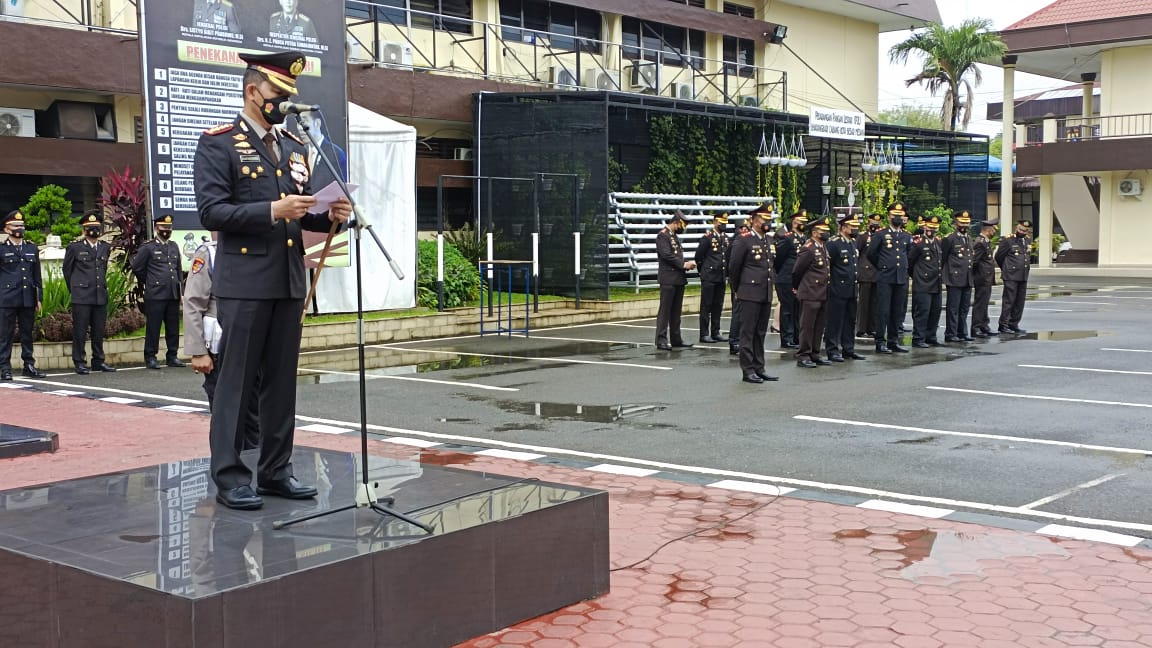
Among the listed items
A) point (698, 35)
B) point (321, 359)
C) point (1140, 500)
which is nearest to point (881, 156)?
point (698, 35)

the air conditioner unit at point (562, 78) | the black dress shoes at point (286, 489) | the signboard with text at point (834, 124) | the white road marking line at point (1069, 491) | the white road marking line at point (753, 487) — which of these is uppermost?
the air conditioner unit at point (562, 78)

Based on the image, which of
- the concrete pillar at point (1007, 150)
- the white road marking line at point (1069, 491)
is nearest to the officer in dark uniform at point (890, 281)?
the white road marking line at point (1069, 491)

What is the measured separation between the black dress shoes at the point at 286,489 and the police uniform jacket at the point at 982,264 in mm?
15950

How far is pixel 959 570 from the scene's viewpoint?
5949 millimetres

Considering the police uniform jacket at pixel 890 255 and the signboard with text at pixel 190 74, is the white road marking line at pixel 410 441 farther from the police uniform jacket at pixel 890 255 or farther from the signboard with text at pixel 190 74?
the police uniform jacket at pixel 890 255

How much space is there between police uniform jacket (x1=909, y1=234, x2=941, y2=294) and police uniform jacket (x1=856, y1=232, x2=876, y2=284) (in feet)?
2.33

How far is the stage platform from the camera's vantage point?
4133mm

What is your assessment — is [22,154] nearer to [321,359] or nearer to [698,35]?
[321,359]

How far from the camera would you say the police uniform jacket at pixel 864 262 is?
1808 cm

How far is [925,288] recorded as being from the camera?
710 inches

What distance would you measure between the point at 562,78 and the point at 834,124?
6.56 m

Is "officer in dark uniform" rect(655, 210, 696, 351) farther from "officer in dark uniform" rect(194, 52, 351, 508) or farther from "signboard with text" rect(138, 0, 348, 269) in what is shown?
"officer in dark uniform" rect(194, 52, 351, 508)

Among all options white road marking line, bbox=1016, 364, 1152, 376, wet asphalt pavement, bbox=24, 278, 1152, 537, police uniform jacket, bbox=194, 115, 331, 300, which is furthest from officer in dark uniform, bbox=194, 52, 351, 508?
white road marking line, bbox=1016, 364, 1152, 376

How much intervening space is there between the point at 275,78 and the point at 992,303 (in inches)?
937
